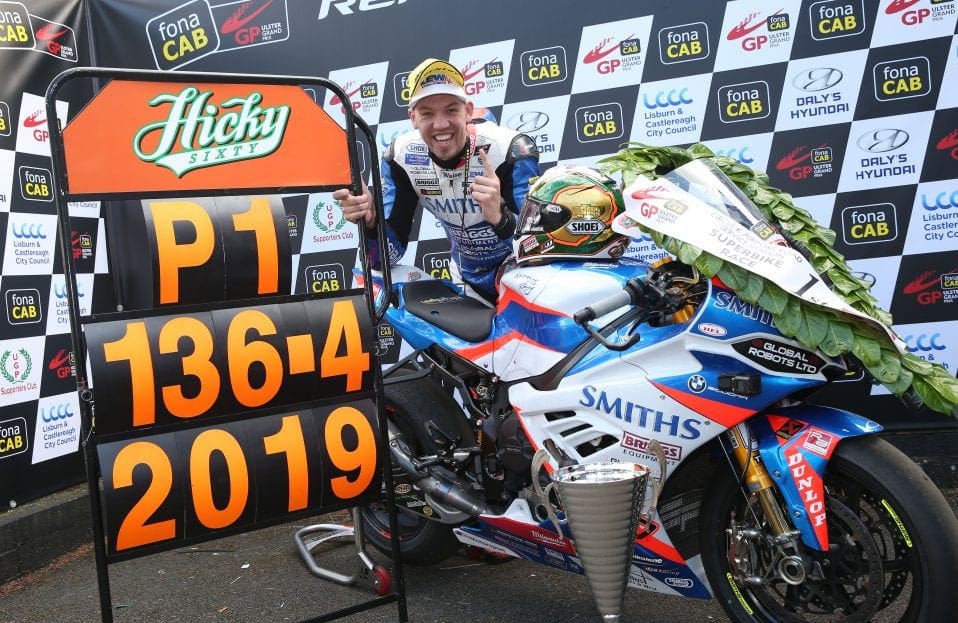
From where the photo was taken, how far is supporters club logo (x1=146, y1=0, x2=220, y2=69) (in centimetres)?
518

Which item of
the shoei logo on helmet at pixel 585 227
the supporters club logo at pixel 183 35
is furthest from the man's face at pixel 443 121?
the supporters club logo at pixel 183 35

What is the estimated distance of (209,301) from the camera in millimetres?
2779

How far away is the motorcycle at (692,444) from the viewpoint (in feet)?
7.50

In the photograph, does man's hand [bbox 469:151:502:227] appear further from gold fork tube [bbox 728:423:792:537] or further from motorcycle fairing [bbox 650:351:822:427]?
gold fork tube [bbox 728:423:792:537]

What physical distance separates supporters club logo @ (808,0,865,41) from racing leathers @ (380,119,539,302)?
5.20ft

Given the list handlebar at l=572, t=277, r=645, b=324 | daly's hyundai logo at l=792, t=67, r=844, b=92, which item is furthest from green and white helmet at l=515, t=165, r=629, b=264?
daly's hyundai logo at l=792, t=67, r=844, b=92

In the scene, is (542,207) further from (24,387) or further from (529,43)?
(24,387)

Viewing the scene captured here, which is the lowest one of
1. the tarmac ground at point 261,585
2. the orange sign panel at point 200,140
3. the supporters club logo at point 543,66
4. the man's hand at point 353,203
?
the tarmac ground at point 261,585

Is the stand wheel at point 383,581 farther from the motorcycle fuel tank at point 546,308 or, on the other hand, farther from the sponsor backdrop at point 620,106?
the sponsor backdrop at point 620,106

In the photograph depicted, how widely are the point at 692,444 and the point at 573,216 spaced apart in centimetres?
81

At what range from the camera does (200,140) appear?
2756 mm

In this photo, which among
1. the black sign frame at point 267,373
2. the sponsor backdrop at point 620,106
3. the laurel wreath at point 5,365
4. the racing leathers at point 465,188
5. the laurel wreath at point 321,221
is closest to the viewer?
the black sign frame at point 267,373

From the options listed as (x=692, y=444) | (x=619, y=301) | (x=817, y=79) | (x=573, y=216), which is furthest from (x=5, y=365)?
(x=817, y=79)

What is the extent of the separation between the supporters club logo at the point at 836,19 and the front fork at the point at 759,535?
8.39ft
